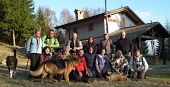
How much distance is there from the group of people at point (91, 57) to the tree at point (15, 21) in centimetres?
2492

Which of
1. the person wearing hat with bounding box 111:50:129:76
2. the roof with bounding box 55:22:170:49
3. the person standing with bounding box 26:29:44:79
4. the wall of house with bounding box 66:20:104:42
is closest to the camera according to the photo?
the person standing with bounding box 26:29:44:79

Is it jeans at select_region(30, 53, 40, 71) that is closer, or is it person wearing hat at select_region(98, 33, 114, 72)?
jeans at select_region(30, 53, 40, 71)

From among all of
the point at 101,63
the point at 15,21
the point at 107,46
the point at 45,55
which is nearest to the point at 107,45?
the point at 107,46

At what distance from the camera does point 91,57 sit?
8625 millimetres

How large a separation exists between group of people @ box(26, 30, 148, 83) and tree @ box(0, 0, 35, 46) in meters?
24.9

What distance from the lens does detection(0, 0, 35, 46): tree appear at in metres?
31.8

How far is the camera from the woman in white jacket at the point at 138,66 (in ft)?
28.1

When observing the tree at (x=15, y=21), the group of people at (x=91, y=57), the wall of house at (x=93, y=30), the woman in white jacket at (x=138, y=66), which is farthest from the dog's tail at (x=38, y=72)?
the tree at (x=15, y=21)

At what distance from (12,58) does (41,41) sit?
1.62m

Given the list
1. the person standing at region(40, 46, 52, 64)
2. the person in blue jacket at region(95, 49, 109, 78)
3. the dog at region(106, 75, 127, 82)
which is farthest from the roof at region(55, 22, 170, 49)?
the person standing at region(40, 46, 52, 64)

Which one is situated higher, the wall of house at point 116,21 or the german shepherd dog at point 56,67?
the wall of house at point 116,21

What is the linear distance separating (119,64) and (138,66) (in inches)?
31.6

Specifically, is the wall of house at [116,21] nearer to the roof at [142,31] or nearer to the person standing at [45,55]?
the roof at [142,31]

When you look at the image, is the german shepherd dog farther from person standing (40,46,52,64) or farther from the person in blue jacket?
the person in blue jacket
